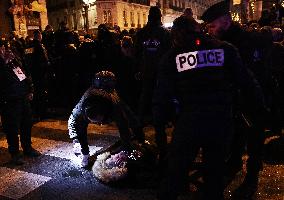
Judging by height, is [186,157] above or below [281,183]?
above

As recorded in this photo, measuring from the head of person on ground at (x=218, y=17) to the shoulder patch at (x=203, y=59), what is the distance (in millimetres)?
890

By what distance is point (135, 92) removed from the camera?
8578 millimetres

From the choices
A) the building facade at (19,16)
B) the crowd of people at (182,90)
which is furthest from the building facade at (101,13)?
the crowd of people at (182,90)

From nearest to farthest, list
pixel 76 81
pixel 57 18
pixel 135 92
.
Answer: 1. pixel 135 92
2. pixel 76 81
3. pixel 57 18

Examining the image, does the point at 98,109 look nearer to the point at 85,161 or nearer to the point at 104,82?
the point at 104,82

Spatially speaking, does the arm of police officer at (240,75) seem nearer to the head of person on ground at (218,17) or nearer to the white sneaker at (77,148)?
the head of person on ground at (218,17)

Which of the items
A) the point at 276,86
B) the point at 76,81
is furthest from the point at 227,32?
the point at 76,81

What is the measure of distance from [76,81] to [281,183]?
6176 mm

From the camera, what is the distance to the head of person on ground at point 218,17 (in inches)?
145

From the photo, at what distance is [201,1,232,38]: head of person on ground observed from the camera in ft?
12.1

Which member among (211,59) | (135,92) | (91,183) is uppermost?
(211,59)

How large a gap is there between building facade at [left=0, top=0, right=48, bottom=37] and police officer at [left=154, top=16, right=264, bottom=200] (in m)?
15.6

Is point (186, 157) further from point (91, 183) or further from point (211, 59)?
point (91, 183)

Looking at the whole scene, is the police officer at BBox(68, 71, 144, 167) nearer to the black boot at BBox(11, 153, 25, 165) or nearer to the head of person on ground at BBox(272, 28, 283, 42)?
the black boot at BBox(11, 153, 25, 165)
